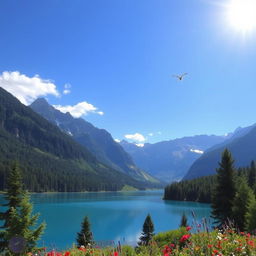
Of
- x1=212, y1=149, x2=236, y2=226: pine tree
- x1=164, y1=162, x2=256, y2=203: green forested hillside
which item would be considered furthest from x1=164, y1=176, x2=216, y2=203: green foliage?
x1=212, y1=149, x2=236, y2=226: pine tree

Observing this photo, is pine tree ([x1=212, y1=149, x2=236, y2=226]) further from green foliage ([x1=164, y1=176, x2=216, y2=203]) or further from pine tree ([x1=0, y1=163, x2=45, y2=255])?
green foliage ([x1=164, y1=176, x2=216, y2=203])

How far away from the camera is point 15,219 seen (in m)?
27.2

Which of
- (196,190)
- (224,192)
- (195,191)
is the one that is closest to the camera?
(224,192)

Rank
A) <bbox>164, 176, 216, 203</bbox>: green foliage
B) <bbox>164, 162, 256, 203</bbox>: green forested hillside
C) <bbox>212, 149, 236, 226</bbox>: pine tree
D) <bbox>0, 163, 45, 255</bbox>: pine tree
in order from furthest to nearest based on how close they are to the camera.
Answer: <bbox>164, 176, 216, 203</bbox>: green foliage → <bbox>164, 162, 256, 203</bbox>: green forested hillside → <bbox>212, 149, 236, 226</bbox>: pine tree → <bbox>0, 163, 45, 255</bbox>: pine tree

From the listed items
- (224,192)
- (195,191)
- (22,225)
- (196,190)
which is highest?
(224,192)

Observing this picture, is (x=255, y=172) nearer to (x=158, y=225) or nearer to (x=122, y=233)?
(x=158, y=225)

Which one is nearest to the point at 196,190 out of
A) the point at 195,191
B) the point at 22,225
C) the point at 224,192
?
the point at 195,191

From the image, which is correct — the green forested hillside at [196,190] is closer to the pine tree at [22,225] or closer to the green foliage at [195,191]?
the green foliage at [195,191]

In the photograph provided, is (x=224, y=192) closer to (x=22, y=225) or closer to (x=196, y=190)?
(x=22, y=225)

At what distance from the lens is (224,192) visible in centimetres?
4866

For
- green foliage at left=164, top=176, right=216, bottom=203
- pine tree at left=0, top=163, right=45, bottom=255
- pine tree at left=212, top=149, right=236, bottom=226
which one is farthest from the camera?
green foliage at left=164, top=176, right=216, bottom=203

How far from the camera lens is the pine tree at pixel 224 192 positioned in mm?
47281

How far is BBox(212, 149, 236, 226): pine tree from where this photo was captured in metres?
47.3

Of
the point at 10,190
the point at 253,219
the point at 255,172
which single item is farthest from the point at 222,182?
the point at 255,172
